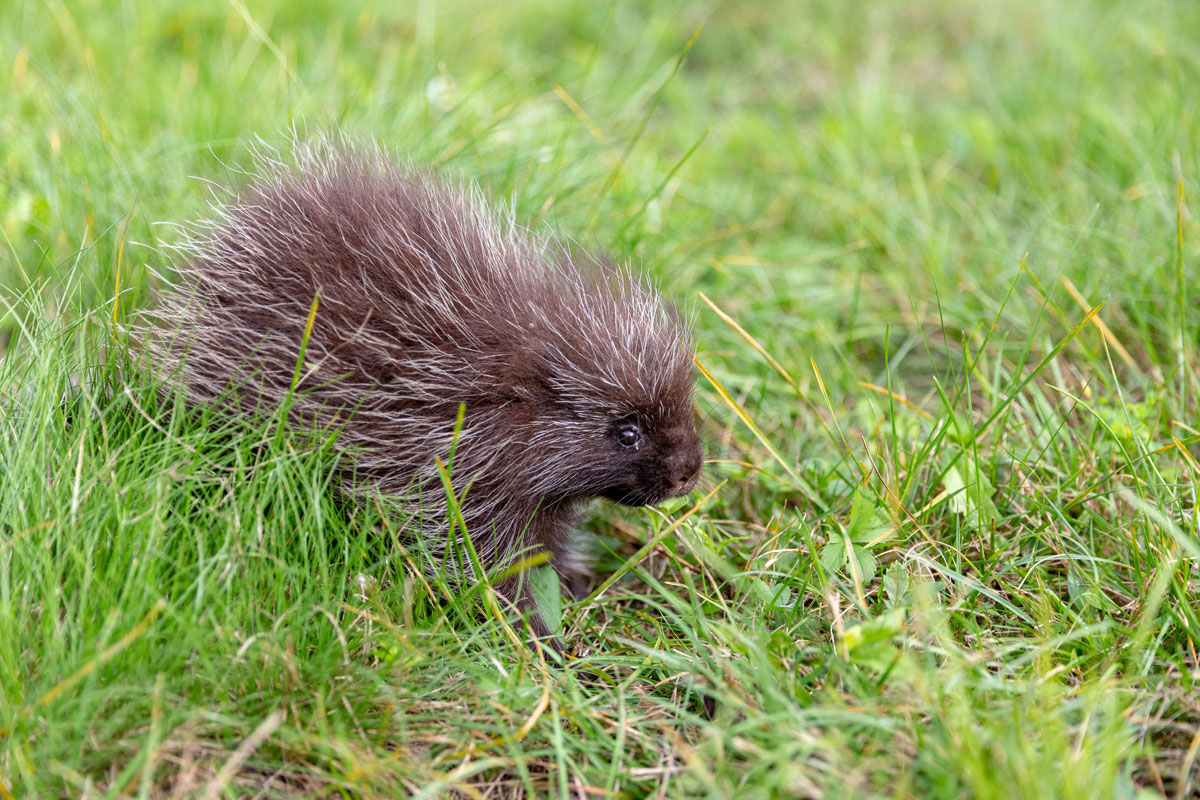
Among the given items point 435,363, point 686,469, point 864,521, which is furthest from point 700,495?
point 435,363

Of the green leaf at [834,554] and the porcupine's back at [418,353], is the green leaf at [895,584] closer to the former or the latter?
the green leaf at [834,554]

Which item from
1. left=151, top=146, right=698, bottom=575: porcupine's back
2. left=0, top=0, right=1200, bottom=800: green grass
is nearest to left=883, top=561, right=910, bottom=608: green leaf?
left=0, top=0, right=1200, bottom=800: green grass

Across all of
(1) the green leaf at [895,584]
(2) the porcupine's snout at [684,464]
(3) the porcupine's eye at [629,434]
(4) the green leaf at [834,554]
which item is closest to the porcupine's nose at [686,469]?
(2) the porcupine's snout at [684,464]

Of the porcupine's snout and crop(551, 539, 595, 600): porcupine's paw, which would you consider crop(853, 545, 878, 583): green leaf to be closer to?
A: the porcupine's snout

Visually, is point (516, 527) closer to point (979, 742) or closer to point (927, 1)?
point (979, 742)

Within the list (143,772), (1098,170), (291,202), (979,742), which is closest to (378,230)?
(291,202)

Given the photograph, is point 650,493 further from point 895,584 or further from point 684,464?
point 895,584
